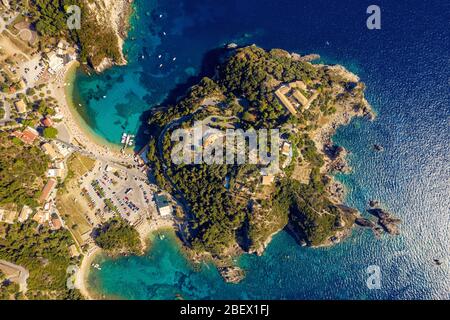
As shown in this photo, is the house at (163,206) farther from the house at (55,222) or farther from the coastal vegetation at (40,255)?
the house at (55,222)

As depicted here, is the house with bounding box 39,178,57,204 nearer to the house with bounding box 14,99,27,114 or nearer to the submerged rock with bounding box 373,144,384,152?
the house with bounding box 14,99,27,114

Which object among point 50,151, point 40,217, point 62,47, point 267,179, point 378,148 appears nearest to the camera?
point 267,179

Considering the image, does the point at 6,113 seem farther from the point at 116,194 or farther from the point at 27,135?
the point at 116,194

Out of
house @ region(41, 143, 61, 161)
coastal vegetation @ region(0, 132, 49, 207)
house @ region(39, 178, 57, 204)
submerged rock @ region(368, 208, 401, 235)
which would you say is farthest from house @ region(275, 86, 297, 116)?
house @ region(39, 178, 57, 204)

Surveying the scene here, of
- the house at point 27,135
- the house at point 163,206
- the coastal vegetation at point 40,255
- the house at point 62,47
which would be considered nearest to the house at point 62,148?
the house at point 27,135

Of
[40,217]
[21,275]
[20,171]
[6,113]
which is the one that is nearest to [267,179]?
[40,217]
